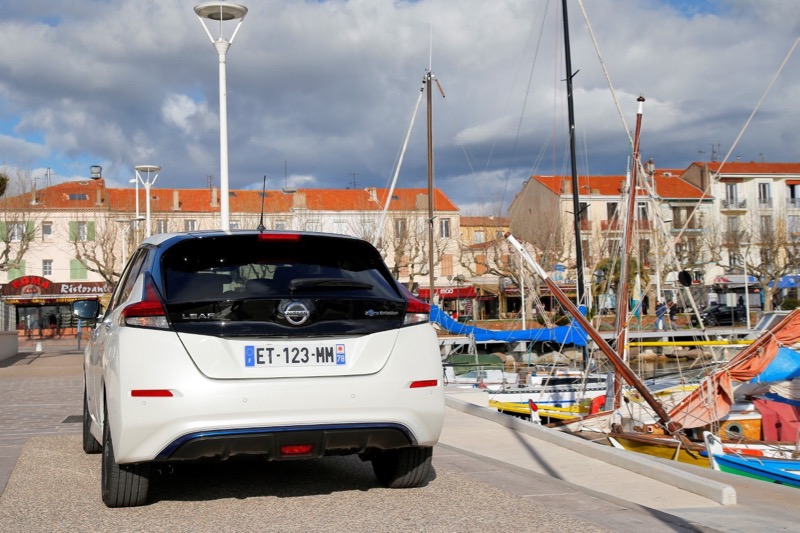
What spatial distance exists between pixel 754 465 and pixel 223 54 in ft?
42.0

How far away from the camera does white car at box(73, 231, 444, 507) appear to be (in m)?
5.25

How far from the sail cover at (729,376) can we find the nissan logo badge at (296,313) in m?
10.7

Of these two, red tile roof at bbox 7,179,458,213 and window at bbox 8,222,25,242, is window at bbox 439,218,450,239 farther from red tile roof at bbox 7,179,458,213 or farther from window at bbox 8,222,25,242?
window at bbox 8,222,25,242

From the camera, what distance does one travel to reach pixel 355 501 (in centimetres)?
595

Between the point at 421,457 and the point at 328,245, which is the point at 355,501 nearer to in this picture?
the point at 421,457

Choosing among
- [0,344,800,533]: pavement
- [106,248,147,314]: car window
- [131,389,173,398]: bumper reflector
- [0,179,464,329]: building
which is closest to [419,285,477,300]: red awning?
[0,179,464,329]: building

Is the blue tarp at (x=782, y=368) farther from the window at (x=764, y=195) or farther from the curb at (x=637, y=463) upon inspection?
the window at (x=764, y=195)

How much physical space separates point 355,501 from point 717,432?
34.6 ft

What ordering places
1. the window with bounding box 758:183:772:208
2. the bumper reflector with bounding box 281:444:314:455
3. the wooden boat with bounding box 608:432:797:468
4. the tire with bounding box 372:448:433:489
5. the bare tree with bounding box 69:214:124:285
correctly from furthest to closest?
the window with bounding box 758:183:772:208
the bare tree with bounding box 69:214:124:285
the wooden boat with bounding box 608:432:797:468
the tire with bounding box 372:448:433:489
the bumper reflector with bounding box 281:444:314:455

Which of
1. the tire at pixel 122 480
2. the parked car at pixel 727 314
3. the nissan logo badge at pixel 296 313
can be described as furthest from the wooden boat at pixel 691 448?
the parked car at pixel 727 314

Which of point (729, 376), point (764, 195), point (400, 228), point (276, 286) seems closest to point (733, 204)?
point (764, 195)

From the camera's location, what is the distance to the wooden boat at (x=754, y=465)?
12.0m

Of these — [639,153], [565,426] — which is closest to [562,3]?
[639,153]

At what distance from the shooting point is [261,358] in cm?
536
